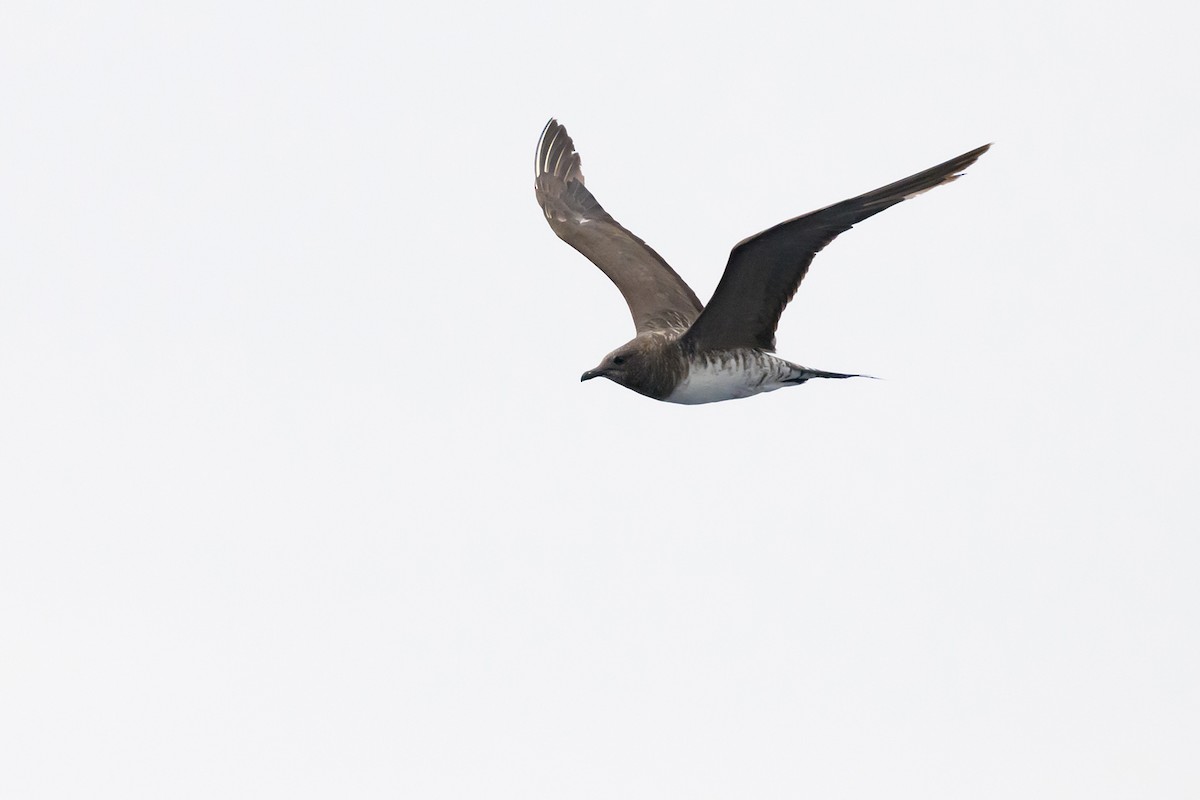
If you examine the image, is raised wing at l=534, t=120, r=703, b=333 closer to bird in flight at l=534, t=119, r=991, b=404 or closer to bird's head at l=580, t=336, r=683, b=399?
bird in flight at l=534, t=119, r=991, b=404

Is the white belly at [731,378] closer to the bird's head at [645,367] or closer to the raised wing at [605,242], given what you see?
the bird's head at [645,367]

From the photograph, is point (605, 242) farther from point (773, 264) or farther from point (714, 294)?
point (773, 264)

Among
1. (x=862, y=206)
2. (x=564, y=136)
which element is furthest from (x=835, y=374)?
(x=564, y=136)

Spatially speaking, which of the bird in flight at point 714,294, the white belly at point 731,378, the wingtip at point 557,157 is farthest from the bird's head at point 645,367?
the wingtip at point 557,157

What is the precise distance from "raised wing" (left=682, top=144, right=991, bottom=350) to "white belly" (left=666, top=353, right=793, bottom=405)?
14cm

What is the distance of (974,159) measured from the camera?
1118 centimetres

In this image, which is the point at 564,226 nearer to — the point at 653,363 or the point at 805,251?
the point at 653,363

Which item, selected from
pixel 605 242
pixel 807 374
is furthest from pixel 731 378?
pixel 605 242

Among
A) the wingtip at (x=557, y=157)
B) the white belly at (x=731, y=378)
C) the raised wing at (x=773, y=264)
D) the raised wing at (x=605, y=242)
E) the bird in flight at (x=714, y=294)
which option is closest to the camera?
the raised wing at (x=773, y=264)

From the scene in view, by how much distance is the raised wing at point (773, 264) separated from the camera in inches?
450

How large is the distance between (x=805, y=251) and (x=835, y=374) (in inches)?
64.6

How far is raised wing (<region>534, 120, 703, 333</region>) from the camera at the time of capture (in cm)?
1536

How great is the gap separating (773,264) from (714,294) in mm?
525

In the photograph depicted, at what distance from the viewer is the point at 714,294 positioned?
1303cm
